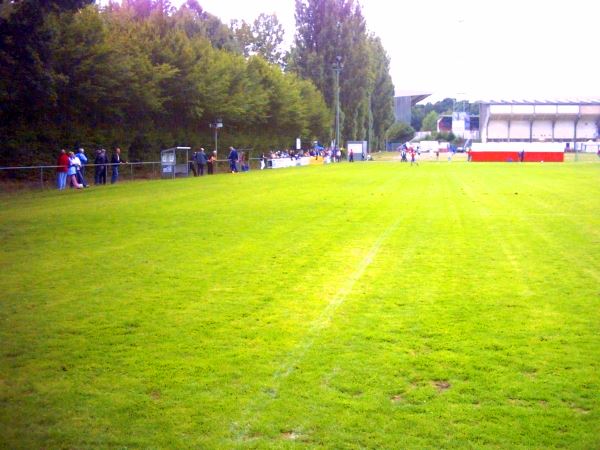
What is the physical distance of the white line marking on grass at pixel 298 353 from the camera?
472 cm

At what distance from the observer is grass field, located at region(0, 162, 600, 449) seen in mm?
4641

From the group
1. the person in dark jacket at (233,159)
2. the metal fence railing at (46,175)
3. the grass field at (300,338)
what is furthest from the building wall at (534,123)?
the grass field at (300,338)

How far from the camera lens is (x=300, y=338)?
6695 mm

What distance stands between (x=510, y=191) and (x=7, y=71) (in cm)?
2143

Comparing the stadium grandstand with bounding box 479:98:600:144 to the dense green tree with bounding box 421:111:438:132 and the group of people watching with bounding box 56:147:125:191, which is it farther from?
the group of people watching with bounding box 56:147:125:191

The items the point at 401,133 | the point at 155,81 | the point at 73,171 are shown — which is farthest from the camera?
the point at 401,133

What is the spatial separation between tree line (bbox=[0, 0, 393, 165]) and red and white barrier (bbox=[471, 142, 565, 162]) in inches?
602

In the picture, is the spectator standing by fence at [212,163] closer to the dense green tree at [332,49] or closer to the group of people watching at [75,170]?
the group of people watching at [75,170]

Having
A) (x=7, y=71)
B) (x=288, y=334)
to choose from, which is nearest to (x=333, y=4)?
(x=7, y=71)

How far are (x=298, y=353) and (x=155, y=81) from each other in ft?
116

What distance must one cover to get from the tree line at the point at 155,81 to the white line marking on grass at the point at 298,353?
22.0 m

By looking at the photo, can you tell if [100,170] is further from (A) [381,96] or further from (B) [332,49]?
(A) [381,96]

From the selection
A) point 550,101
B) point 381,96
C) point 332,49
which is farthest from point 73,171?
point 550,101

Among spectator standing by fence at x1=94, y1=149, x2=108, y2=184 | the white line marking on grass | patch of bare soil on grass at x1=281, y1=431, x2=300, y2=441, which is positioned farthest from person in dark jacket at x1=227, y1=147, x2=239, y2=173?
patch of bare soil on grass at x1=281, y1=431, x2=300, y2=441
